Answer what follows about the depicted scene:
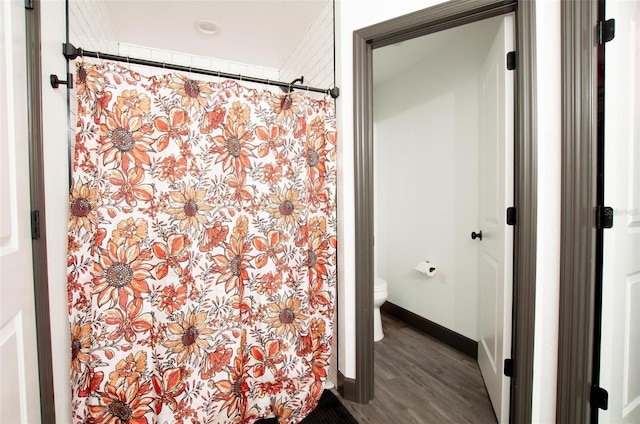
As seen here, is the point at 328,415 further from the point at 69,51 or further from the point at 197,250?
the point at 69,51

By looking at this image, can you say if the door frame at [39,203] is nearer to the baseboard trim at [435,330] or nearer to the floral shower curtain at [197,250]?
the floral shower curtain at [197,250]

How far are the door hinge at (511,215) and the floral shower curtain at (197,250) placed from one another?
855 mm

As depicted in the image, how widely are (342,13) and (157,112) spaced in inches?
44.7

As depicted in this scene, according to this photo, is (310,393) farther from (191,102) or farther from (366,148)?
(191,102)

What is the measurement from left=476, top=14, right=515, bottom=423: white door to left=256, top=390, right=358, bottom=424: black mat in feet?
2.51

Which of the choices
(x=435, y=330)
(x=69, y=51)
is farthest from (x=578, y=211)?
(x=69, y=51)

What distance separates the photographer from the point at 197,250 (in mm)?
1281

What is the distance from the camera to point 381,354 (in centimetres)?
210

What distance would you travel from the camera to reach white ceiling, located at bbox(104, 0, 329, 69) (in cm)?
176
